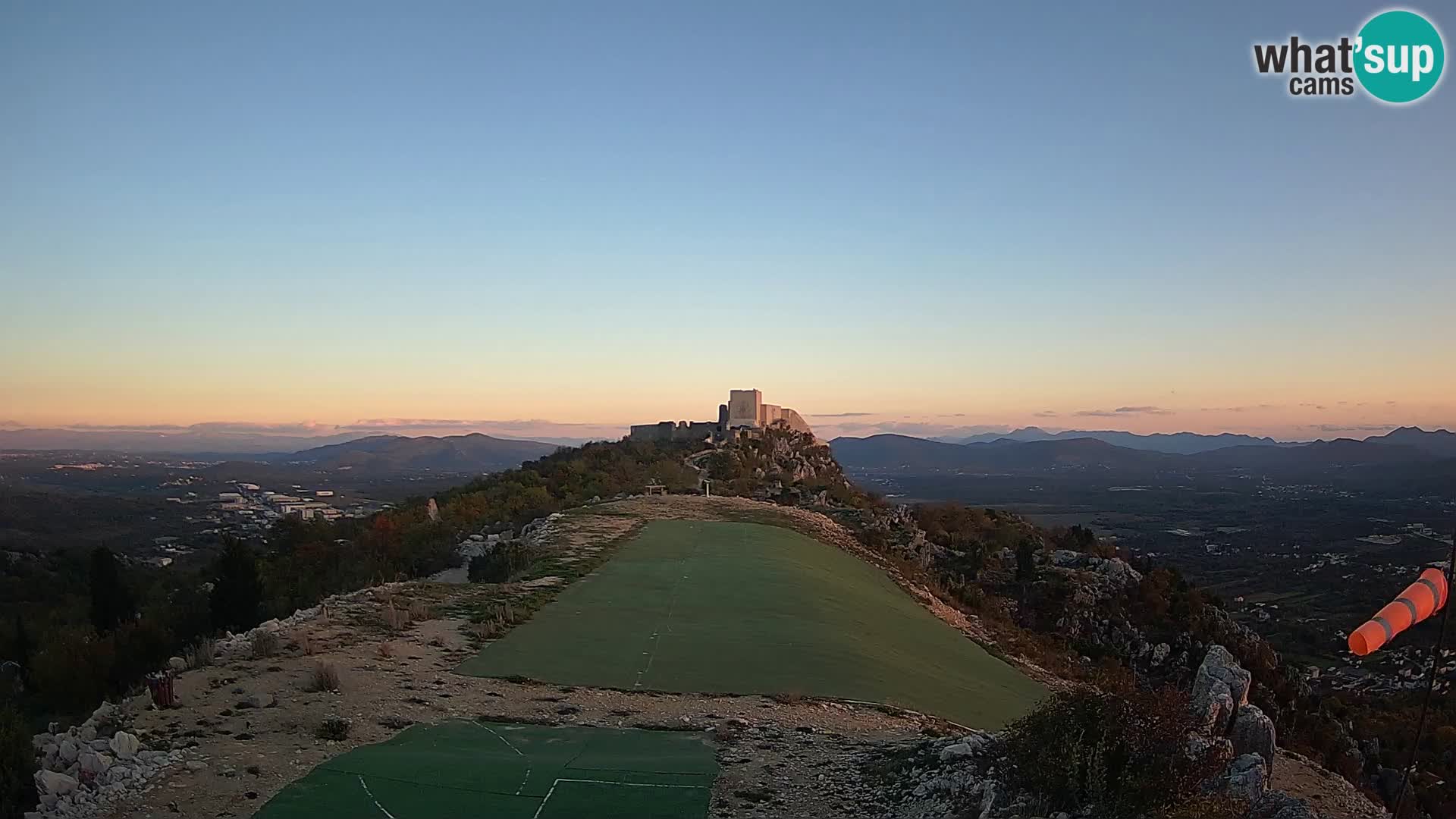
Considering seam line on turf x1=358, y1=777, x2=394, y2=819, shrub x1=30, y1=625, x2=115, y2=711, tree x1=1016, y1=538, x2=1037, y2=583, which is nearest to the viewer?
seam line on turf x1=358, y1=777, x2=394, y2=819

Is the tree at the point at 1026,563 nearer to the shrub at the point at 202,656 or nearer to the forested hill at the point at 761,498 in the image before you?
the forested hill at the point at 761,498

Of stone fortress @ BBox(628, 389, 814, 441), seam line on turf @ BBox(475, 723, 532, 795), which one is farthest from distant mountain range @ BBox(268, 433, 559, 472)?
seam line on turf @ BBox(475, 723, 532, 795)

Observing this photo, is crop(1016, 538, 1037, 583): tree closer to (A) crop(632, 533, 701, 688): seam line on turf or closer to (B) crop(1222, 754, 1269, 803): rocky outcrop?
(A) crop(632, 533, 701, 688): seam line on turf

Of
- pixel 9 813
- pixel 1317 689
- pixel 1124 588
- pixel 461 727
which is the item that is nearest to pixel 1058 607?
pixel 1124 588

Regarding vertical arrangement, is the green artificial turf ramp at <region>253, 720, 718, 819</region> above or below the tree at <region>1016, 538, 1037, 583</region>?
above

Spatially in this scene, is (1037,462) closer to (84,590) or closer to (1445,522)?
(1445,522)

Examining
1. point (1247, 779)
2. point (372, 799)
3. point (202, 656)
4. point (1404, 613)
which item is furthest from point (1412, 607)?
point (202, 656)

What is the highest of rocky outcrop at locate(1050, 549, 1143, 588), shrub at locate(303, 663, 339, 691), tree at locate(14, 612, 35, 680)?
shrub at locate(303, 663, 339, 691)
